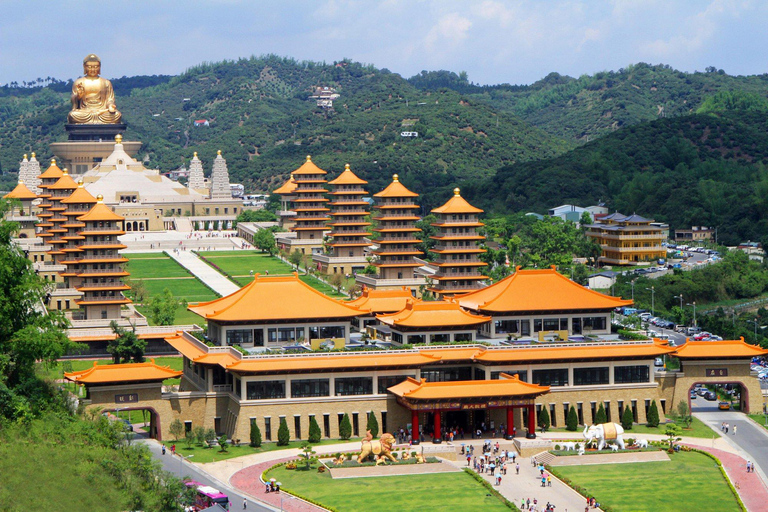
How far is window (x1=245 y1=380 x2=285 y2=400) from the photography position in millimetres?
66875

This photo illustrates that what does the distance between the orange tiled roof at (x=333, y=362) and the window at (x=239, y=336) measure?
4721 mm

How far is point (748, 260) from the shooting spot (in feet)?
386

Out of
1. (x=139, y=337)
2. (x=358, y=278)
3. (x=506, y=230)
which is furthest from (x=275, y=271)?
(x=139, y=337)

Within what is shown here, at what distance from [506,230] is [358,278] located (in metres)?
23.3

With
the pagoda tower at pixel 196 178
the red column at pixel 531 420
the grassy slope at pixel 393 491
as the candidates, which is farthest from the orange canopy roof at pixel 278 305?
the pagoda tower at pixel 196 178

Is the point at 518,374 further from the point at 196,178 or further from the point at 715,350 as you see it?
the point at 196,178

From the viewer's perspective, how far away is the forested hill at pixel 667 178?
145 m

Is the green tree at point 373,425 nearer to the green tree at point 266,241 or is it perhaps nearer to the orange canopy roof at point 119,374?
the orange canopy roof at point 119,374

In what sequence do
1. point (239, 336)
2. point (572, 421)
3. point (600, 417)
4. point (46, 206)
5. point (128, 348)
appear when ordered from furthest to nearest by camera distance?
point (46, 206), point (128, 348), point (239, 336), point (600, 417), point (572, 421)

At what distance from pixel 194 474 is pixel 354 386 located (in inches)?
423

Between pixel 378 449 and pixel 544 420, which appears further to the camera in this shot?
pixel 544 420

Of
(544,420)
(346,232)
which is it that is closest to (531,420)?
(544,420)

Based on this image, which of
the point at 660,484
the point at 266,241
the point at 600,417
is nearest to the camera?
the point at 660,484

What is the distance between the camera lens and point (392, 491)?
2302 inches
